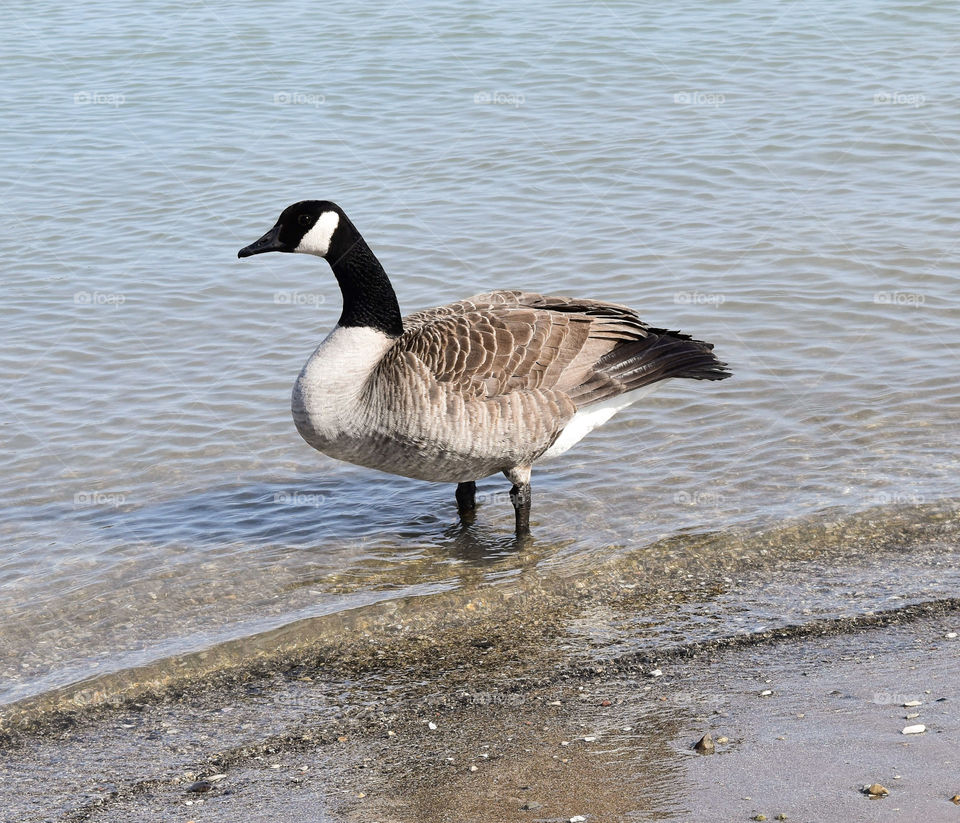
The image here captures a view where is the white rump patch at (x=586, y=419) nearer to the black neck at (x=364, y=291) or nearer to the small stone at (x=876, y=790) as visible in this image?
the black neck at (x=364, y=291)

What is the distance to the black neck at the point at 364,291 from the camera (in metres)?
7.07

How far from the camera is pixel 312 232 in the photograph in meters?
7.13

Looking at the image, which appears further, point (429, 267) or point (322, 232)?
point (429, 267)

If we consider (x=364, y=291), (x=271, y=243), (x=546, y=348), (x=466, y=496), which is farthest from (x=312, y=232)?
(x=466, y=496)

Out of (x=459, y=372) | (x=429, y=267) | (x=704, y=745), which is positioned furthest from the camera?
(x=429, y=267)

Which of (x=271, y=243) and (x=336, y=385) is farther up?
(x=271, y=243)

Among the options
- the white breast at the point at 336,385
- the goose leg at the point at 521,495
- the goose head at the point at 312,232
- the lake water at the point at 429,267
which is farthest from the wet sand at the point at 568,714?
the goose head at the point at 312,232

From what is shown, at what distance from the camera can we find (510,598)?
6.64m

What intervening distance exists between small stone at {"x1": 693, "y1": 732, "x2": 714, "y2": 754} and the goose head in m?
3.68

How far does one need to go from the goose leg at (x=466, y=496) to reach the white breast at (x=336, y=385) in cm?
120

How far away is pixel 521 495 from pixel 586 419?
624 millimetres

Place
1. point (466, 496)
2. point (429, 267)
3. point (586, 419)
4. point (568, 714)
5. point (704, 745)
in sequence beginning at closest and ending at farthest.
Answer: point (704, 745)
point (568, 714)
point (586, 419)
point (466, 496)
point (429, 267)

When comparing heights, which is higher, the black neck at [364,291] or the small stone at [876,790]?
the black neck at [364,291]

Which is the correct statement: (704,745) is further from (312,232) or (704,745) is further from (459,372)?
(312,232)
